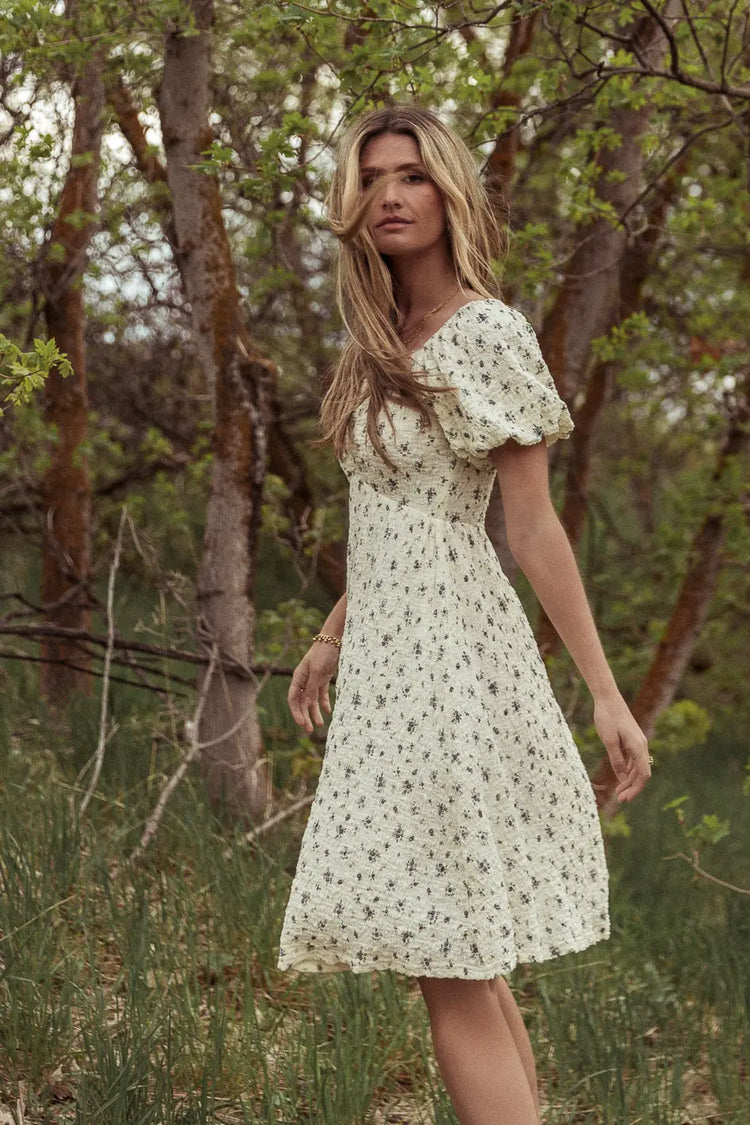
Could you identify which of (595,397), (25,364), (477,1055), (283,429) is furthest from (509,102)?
(477,1055)

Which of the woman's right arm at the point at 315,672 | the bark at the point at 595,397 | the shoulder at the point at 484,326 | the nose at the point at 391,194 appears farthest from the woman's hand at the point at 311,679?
the bark at the point at 595,397

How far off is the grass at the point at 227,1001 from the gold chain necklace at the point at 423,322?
134 cm

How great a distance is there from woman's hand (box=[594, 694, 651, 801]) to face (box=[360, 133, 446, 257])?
0.86m

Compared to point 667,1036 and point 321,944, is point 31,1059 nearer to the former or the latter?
point 321,944

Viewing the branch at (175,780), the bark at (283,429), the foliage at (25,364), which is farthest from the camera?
the bark at (283,429)

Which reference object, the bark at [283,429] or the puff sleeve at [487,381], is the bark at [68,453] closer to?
the bark at [283,429]

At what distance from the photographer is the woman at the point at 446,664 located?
1.90m

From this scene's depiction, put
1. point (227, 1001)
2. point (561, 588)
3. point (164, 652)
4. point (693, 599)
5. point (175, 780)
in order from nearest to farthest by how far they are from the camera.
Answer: point (561, 588) → point (227, 1001) → point (175, 780) → point (164, 652) → point (693, 599)

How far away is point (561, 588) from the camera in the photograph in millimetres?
1988

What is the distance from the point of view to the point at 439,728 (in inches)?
76.2

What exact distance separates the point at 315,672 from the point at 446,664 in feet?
1.74

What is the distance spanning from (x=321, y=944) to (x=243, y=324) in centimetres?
234

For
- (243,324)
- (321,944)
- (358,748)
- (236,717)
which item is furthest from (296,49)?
→ (321,944)

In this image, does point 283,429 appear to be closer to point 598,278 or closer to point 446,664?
point 598,278
